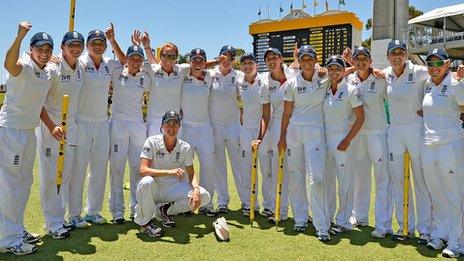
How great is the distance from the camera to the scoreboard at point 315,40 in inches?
1059

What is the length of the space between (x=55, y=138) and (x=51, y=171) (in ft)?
1.59

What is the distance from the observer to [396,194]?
6.11 meters

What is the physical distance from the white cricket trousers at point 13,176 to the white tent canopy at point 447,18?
32.3 m

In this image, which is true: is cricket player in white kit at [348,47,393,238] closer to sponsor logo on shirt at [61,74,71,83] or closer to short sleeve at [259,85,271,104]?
short sleeve at [259,85,271,104]

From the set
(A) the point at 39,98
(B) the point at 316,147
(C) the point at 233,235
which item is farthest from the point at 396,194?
(A) the point at 39,98

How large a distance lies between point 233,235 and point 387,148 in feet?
7.97

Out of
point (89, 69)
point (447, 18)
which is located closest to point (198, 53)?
point (89, 69)

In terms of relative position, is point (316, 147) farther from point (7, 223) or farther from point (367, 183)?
point (7, 223)

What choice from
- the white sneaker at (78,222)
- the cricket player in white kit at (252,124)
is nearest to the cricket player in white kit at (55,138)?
the white sneaker at (78,222)

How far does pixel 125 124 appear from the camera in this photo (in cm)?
668

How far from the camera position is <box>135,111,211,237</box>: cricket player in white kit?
606cm

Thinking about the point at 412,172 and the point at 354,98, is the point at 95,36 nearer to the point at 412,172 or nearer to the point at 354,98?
the point at 354,98

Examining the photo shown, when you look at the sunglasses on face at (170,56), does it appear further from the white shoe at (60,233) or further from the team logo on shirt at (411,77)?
the team logo on shirt at (411,77)

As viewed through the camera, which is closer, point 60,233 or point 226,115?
point 60,233
